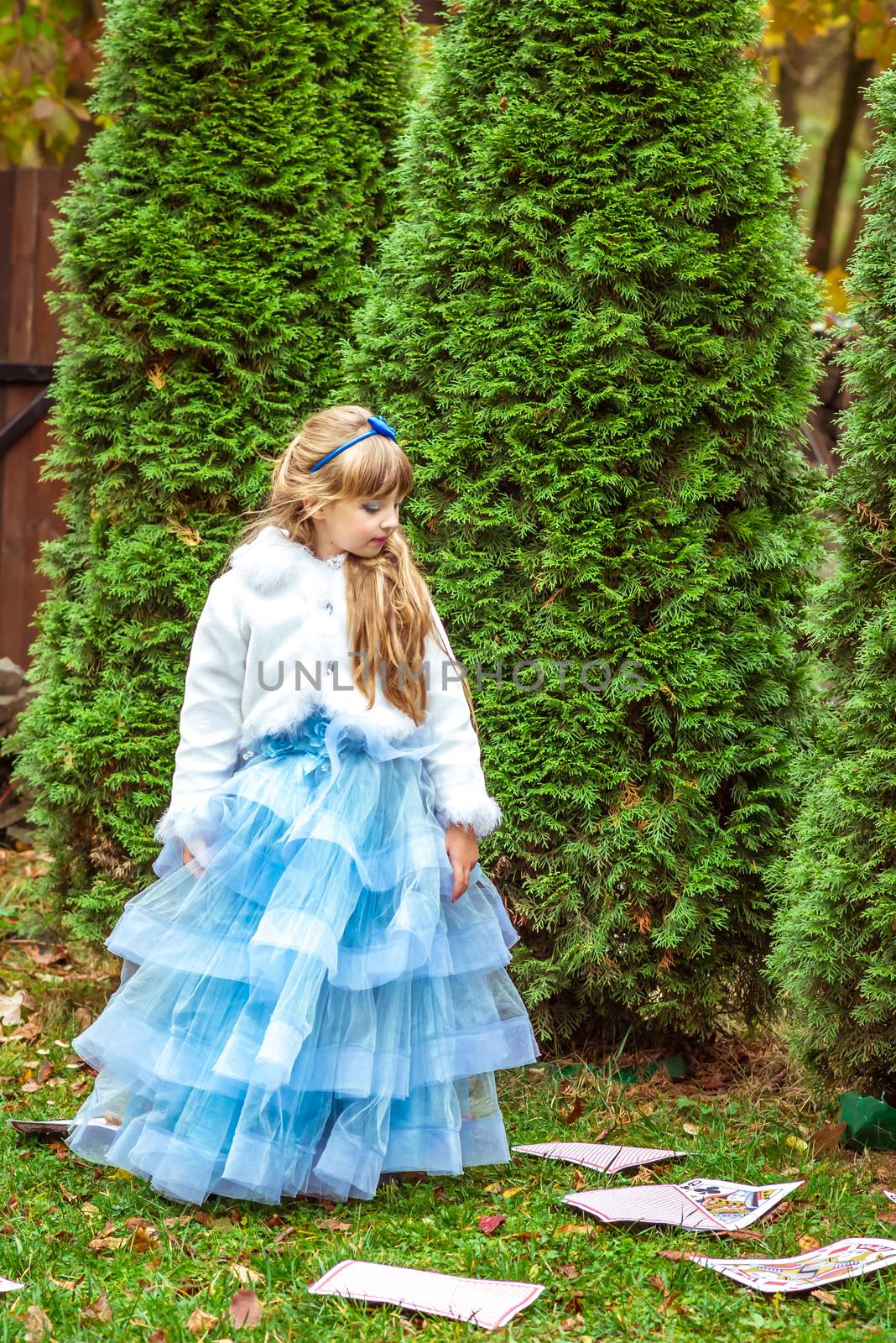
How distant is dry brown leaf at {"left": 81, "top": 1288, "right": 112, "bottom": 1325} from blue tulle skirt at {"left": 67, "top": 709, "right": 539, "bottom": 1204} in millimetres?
386

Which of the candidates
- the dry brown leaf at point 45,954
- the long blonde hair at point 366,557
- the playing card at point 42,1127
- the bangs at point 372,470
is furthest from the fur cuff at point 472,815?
the dry brown leaf at point 45,954

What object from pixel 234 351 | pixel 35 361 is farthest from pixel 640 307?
pixel 35 361

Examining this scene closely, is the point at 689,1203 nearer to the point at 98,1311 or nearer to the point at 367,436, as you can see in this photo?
the point at 98,1311

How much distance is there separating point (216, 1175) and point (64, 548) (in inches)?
97.4

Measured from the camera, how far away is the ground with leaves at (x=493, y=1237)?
2.43 metres

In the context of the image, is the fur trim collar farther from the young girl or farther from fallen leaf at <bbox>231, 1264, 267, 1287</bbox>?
fallen leaf at <bbox>231, 1264, 267, 1287</bbox>

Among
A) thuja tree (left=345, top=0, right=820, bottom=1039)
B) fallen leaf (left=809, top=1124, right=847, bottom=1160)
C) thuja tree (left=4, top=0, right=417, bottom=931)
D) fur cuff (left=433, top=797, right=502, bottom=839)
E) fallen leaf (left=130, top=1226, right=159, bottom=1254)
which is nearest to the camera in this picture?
fallen leaf (left=130, top=1226, right=159, bottom=1254)

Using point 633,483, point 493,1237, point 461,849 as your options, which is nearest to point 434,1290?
point 493,1237

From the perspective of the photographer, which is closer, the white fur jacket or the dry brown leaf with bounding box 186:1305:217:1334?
the dry brown leaf with bounding box 186:1305:217:1334

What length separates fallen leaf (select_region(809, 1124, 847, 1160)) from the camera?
3285 mm

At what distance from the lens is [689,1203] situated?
115 inches

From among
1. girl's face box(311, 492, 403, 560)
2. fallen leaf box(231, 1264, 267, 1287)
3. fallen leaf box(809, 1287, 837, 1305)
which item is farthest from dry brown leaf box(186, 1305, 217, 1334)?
girl's face box(311, 492, 403, 560)

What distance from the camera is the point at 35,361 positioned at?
23.5ft

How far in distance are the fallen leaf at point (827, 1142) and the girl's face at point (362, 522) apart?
193cm
